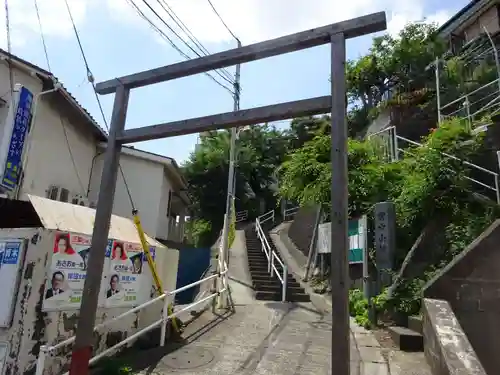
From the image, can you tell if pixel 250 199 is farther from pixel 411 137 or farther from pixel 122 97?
pixel 122 97

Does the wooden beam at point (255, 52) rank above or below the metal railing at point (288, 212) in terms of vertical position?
below

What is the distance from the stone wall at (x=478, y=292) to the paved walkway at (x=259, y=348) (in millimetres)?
1634

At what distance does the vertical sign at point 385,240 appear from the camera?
28.2 feet

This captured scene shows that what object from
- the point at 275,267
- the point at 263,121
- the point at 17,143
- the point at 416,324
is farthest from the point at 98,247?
the point at 275,267

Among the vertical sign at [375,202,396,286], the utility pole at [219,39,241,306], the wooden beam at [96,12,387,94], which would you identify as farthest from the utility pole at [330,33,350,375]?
the utility pole at [219,39,241,306]

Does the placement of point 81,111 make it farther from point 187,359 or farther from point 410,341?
point 410,341

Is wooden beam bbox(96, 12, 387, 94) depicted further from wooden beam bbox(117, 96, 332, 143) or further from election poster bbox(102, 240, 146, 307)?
election poster bbox(102, 240, 146, 307)

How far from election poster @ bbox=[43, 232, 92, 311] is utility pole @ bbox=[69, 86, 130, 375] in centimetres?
140

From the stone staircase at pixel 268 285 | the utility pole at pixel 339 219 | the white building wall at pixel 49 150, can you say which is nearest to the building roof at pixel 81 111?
the white building wall at pixel 49 150

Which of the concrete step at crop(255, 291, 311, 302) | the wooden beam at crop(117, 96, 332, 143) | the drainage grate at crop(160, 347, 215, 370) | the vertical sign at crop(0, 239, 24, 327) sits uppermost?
the wooden beam at crop(117, 96, 332, 143)

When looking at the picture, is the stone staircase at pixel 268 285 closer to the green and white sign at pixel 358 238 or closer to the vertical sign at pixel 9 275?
the green and white sign at pixel 358 238

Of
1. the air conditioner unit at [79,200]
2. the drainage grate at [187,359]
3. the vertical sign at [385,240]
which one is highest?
the air conditioner unit at [79,200]

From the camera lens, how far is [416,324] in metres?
6.90

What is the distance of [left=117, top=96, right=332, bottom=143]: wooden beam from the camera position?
3.89 m
